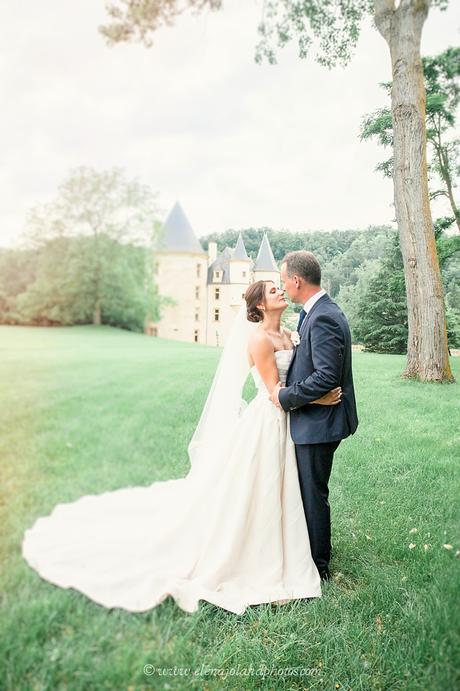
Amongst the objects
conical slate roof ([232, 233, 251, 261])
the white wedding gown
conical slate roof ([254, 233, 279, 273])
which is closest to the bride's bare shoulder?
the white wedding gown

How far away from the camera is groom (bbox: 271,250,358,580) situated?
184 centimetres

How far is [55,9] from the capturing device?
2.27 meters

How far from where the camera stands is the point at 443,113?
3230 millimetres

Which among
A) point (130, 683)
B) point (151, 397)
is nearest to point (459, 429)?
point (151, 397)

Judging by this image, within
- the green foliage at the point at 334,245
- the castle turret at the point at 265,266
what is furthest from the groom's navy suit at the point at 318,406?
the green foliage at the point at 334,245

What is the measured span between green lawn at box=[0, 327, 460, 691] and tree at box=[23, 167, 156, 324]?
28 cm

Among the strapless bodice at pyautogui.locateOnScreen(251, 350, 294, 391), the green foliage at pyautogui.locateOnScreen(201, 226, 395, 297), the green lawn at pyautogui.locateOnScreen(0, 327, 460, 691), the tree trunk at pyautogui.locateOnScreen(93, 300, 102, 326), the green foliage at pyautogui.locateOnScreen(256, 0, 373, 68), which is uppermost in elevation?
the green foliage at pyautogui.locateOnScreen(256, 0, 373, 68)

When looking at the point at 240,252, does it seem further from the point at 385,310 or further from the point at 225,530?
the point at 225,530

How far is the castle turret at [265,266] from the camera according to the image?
9.18ft

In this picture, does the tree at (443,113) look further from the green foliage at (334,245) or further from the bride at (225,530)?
the bride at (225,530)

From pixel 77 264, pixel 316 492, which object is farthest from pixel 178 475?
pixel 77 264

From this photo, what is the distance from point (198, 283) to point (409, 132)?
1.91 m

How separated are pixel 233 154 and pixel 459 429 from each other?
2625mm

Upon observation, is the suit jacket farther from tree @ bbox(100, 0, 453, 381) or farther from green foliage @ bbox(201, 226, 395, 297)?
green foliage @ bbox(201, 226, 395, 297)
